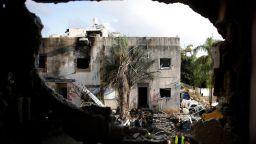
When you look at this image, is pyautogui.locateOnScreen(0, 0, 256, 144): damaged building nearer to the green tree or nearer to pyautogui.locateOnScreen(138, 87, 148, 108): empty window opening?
the green tree

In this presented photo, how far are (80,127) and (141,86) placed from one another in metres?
17.2

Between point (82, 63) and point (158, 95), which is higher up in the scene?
point (82, 63)

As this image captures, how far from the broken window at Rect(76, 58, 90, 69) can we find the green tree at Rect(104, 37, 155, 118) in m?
1.27

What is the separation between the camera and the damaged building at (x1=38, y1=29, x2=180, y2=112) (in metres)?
25.1

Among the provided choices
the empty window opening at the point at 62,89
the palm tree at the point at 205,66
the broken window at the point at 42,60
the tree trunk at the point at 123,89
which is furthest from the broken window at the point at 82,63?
the palm tree at the point at 205,66

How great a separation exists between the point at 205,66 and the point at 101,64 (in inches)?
327

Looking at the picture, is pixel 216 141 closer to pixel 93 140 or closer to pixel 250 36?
pixel 250 36

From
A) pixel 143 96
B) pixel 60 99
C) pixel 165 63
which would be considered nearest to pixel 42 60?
pixel 143 96

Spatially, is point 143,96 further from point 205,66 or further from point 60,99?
point 60,99

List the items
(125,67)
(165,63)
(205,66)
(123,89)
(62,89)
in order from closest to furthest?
(62,89) < (123,89) < (125,67) < (165,63) < (205,66)

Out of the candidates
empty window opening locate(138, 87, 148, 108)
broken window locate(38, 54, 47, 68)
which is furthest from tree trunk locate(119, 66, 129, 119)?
broken window locate(38, 54, 47, 68)

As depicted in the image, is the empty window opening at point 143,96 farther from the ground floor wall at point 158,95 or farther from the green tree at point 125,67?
the green tree at point 125,67

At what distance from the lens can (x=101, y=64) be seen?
83.2 ft

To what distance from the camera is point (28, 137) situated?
8117 mm
